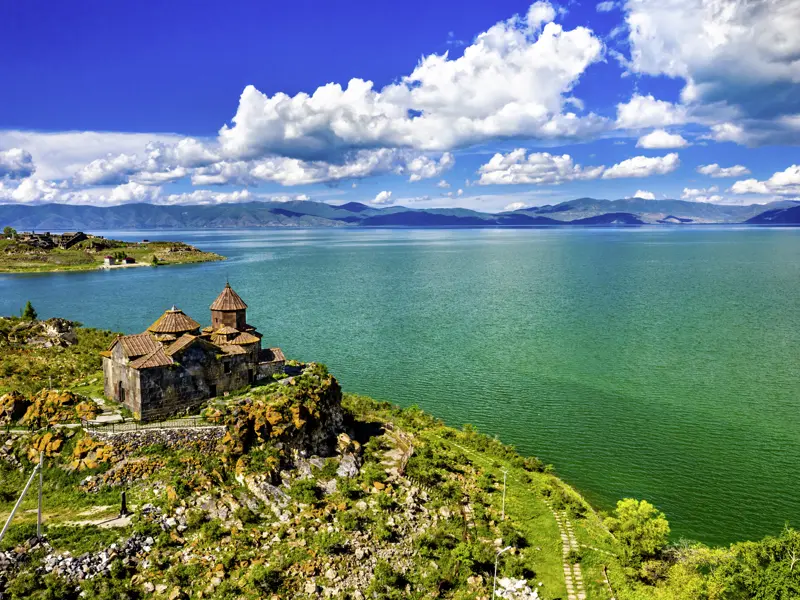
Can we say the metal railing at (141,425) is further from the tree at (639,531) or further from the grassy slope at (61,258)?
the grassy slope at (61,258)

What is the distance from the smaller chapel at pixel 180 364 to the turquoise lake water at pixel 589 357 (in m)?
17.6

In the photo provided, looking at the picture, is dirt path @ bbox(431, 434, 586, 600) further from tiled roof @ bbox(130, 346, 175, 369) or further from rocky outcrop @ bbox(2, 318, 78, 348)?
rocky outcrop @ bbox(2, 318, 78, 348)

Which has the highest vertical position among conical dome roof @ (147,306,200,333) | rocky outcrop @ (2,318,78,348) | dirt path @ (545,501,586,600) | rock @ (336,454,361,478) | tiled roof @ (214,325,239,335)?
conical dome roof @ (147,306,200,333)

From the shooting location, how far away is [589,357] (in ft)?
209

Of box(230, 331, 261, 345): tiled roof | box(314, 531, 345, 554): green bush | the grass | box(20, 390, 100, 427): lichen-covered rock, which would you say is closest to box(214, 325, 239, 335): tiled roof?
box(230, 331, 261, 345): tiled roof

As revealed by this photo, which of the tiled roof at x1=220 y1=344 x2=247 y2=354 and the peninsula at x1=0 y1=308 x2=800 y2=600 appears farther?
the tiled roof at x1=220 y1=344 x2=247 y2=354

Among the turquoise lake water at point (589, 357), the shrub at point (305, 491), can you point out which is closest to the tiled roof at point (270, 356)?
the shrub at point (305, 491)

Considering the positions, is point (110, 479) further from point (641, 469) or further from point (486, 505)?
point (641, 469)

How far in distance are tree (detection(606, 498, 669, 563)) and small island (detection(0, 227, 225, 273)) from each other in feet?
562

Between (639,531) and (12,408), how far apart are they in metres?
36.0

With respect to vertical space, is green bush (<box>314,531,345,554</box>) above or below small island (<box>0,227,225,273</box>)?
below

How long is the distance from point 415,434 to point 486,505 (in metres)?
9.65

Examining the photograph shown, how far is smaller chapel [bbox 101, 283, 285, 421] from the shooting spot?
3294 cm

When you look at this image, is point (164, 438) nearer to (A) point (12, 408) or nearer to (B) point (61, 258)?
(A) point (12, 408)
